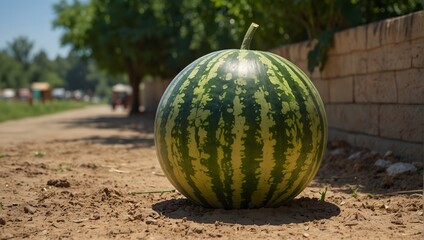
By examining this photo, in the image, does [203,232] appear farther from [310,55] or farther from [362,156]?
[310,55]

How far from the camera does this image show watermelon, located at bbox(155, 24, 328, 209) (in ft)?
12.1

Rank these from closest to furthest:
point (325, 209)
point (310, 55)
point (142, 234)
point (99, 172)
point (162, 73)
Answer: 1. point (142, 234)
2. point (325, 209)
3. point (99, 172)
4. point (310, 55)
5. point (162, 73)

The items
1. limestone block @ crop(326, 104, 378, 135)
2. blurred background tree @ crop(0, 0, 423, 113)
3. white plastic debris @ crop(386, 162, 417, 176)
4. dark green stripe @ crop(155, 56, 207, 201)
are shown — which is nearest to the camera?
dark green stripe @ crop(155, 56, 207, 201)

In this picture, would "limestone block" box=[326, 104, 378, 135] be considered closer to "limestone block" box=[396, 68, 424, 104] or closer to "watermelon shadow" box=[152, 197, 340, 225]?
"limestone block" box=[396, 68, 424, 104]

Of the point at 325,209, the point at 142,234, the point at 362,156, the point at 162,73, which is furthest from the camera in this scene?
the point at 162,73

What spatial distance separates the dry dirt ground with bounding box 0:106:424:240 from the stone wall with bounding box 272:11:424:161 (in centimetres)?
41

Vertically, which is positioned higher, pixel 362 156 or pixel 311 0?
pixel 311 0

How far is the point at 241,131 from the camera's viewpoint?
365cm

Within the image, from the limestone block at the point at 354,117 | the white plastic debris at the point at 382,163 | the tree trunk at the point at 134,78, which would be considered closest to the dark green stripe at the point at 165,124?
the white plastic debris at the point at 382,163

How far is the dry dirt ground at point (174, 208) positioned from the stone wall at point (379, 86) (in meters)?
0.41

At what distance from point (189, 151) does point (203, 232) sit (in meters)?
0.60

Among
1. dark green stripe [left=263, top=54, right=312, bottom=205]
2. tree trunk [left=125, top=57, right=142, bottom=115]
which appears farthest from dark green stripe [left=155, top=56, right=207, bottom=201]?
tree trunk [left=125, top=57, right=142, bottom=115]

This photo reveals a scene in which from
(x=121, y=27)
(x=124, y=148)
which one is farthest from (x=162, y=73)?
(x=124, y=148)

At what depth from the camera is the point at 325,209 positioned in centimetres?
421
